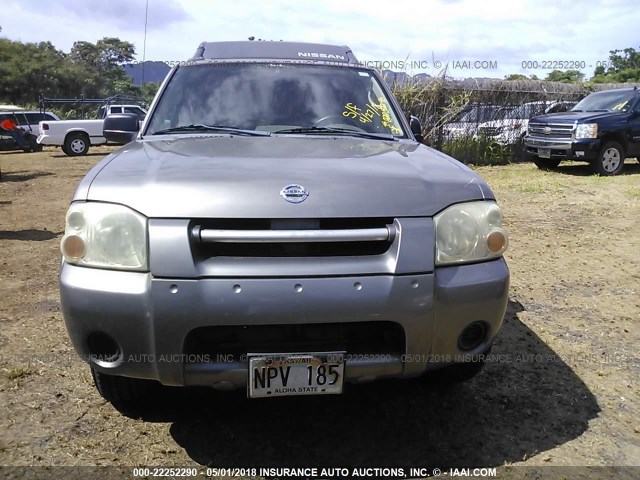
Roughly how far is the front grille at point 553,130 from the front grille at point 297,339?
10.7 m

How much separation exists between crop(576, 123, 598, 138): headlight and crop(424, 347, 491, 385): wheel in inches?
394

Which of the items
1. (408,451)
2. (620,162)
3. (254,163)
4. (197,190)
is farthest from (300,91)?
(620,162)

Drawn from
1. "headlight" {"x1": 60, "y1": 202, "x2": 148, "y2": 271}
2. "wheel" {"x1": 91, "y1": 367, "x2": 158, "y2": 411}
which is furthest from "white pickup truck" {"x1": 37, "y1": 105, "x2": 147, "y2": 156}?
"headlight" {"x1": 60, "y1": 202, "x2": 148, "y2": 271}

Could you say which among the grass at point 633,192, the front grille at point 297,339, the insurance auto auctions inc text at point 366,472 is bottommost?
the grass at point 633,192

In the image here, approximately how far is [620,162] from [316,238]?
1163cm

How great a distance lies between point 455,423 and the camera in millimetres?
2934

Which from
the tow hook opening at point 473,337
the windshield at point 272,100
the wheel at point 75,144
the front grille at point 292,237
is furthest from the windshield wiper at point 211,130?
the wheel at point 75,144

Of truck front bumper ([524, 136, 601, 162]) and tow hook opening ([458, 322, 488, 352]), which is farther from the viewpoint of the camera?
truck front bumper ([524, 136, 601, 162])

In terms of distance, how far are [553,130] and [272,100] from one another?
994 cm

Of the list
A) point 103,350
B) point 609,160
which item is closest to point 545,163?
point 609,160

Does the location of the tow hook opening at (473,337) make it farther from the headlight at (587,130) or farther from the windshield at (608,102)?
the windshield at (608,102)

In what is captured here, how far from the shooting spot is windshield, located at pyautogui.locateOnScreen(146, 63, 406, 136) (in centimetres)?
345

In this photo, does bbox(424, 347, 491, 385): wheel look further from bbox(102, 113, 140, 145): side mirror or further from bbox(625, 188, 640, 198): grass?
bbox(625, 188, 640, 198): grass

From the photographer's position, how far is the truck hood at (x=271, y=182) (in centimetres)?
226
